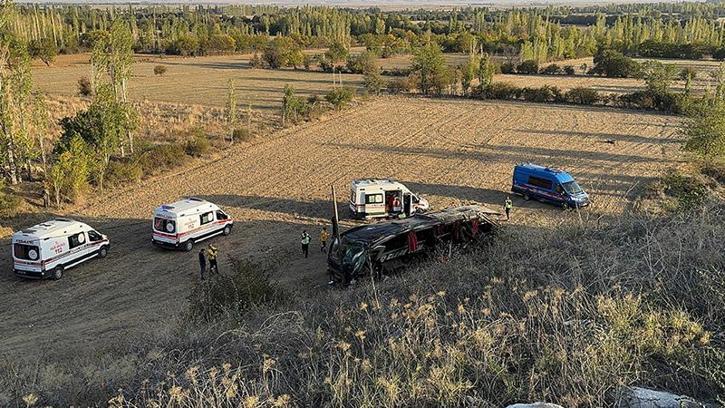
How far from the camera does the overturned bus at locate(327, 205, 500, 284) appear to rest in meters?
13.0

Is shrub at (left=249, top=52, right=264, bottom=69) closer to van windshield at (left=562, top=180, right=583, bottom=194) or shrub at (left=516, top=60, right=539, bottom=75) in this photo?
shrub at (left=516, top=60, right=539, bottom=75)

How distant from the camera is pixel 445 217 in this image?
566 inches

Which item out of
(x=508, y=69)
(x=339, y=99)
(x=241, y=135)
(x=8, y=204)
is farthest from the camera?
(x=508, y=69)

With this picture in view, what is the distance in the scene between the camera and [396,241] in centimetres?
1320

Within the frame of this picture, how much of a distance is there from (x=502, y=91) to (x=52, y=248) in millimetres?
35714

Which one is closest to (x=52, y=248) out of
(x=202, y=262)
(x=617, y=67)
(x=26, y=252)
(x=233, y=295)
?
(x=26, y=252)

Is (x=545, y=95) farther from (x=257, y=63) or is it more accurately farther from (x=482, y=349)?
(x=482, y=349)

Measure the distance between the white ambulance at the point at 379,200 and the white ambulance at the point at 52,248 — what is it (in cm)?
788

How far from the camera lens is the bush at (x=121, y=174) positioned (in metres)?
23.6

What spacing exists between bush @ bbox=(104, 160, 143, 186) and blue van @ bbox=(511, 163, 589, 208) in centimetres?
1498

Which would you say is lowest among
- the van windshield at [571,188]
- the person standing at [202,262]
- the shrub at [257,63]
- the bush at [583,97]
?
the person standing at [202,262]

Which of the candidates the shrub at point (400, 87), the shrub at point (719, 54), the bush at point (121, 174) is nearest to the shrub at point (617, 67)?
the shrub at point (719, 54)

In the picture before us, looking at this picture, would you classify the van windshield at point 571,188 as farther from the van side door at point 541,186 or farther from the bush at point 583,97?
the bush at point 583,97

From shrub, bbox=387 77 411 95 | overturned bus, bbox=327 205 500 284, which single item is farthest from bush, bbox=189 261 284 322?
shrub, bbox=387 77 411 95
